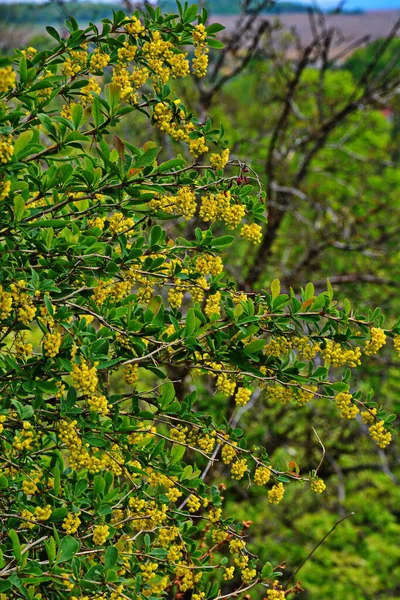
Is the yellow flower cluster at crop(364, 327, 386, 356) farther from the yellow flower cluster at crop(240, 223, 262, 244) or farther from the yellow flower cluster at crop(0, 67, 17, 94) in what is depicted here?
the yellow flower cluster at crop(0, 67, 17, 94)

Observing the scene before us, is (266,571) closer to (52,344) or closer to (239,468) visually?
(239,468)

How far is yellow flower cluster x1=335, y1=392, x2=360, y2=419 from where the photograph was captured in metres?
2.44

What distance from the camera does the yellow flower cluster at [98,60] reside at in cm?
231

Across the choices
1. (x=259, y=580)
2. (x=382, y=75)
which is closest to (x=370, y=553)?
(x=382, y=75)

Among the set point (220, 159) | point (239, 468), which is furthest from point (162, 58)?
point (239, 468)

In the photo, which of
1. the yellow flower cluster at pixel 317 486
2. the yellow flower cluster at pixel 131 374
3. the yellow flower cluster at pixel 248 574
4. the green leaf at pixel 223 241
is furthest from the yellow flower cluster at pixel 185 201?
the yellow flower cluster at pixel 248 574

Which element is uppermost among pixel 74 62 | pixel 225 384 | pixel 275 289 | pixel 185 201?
pixel 74 62

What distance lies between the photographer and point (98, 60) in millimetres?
2318

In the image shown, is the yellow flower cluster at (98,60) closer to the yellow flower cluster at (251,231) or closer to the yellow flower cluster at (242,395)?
the yellow flower cluster at (251,231)

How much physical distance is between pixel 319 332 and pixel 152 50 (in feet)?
3.32

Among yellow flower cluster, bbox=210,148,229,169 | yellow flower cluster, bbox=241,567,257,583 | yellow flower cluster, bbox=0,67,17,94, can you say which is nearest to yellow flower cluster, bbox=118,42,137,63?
yellow flower cluster, bbox=210,148,229,169

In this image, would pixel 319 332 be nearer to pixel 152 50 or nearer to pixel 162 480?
pixel 162 480

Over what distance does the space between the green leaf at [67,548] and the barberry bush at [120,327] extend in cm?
1

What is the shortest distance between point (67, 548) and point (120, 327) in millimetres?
644
